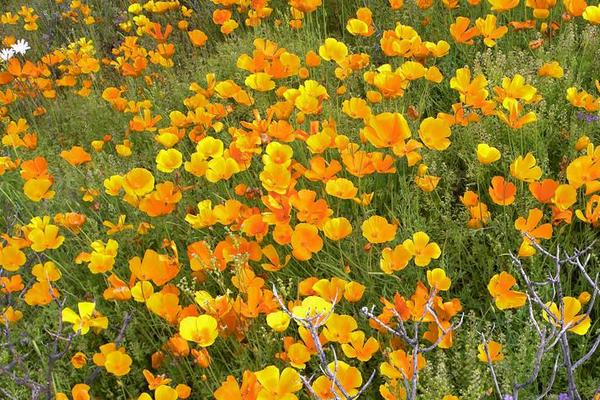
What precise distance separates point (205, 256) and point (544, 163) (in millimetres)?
1196

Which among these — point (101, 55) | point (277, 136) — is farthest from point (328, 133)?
point (101, 55)

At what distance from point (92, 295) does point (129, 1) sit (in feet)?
13.0

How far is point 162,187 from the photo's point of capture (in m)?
2.14

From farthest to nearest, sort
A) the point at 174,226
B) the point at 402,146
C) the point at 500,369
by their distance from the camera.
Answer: the point at 174,226, the point at 402,146, the point at 500,369

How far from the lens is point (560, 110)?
8.62 feet

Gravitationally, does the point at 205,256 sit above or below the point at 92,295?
above

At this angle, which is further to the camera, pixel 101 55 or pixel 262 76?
pixel 101 55

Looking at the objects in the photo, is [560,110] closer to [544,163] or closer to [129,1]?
[544,163]

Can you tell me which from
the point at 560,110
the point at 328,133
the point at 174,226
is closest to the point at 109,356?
the point at 174,226

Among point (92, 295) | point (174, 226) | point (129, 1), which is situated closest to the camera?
point (92, 295)

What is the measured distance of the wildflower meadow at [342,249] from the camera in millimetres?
1668

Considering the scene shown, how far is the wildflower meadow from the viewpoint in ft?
5.47

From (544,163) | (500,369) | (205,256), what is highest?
(205,256)

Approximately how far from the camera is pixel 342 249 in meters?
2.19
